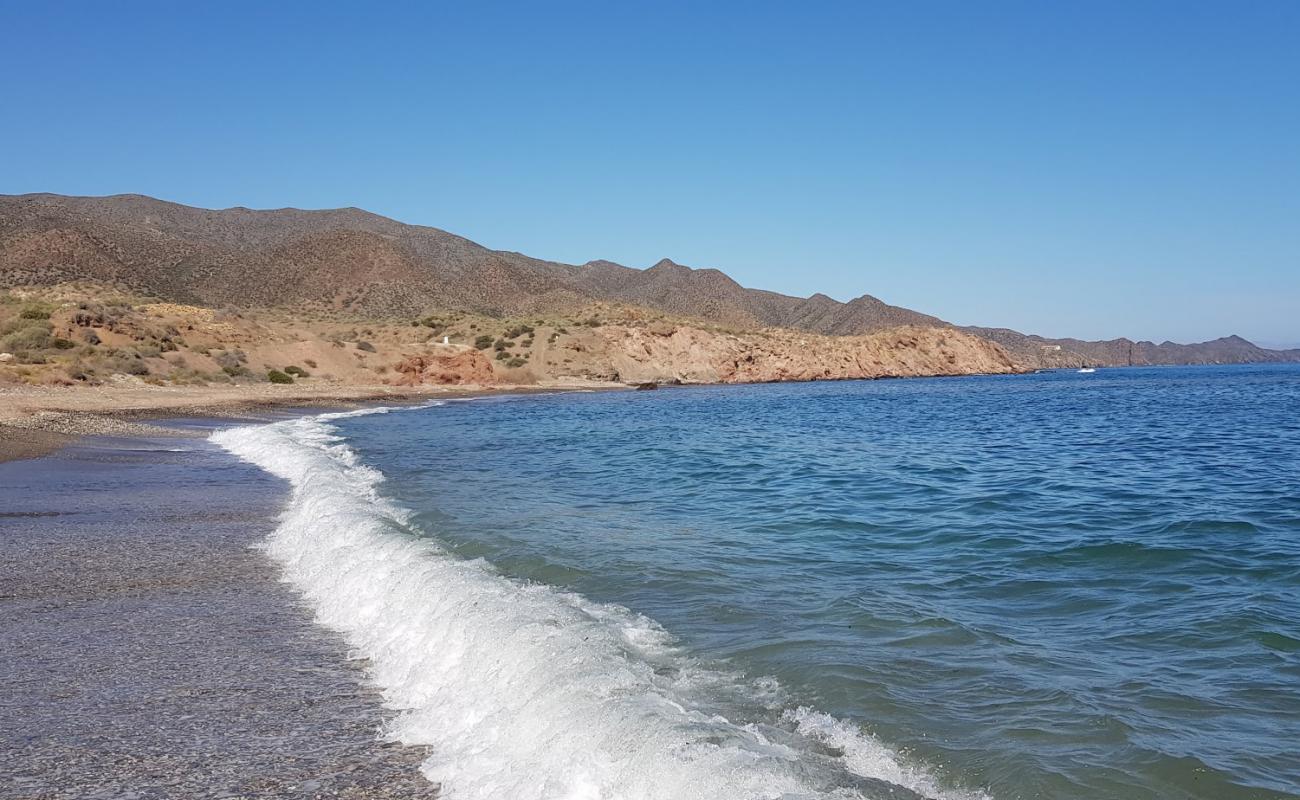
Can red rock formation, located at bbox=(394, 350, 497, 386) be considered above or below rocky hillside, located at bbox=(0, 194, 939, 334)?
below

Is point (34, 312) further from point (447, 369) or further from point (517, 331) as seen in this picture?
point (517, 331)

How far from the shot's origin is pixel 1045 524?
11547 millimetres

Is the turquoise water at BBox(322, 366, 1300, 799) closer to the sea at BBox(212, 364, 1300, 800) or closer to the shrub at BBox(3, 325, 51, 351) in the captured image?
the sea at BBox(212, 364, 1300, 800)

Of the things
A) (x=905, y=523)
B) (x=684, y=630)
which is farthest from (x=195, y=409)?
(x=684, y=630)

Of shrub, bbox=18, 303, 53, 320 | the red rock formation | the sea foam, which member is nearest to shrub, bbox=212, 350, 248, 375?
shrub, bbox=18, 303, 53, 320

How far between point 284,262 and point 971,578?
310ft

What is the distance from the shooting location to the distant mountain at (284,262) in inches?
3083

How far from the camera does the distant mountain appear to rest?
7831 cm

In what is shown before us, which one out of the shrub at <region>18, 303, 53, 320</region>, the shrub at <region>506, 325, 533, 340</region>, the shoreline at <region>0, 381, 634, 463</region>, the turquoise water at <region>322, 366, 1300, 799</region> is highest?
the shrub at <region>506, 325, 533, 340</region>

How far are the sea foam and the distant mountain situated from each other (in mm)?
75464

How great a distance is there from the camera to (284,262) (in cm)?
9344

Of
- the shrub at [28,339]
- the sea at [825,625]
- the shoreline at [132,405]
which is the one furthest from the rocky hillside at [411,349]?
the sea at [825,625]

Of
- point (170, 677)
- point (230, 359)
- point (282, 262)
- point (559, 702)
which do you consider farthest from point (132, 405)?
point (282, 262)

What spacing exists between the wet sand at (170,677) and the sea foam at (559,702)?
0.30 metres
